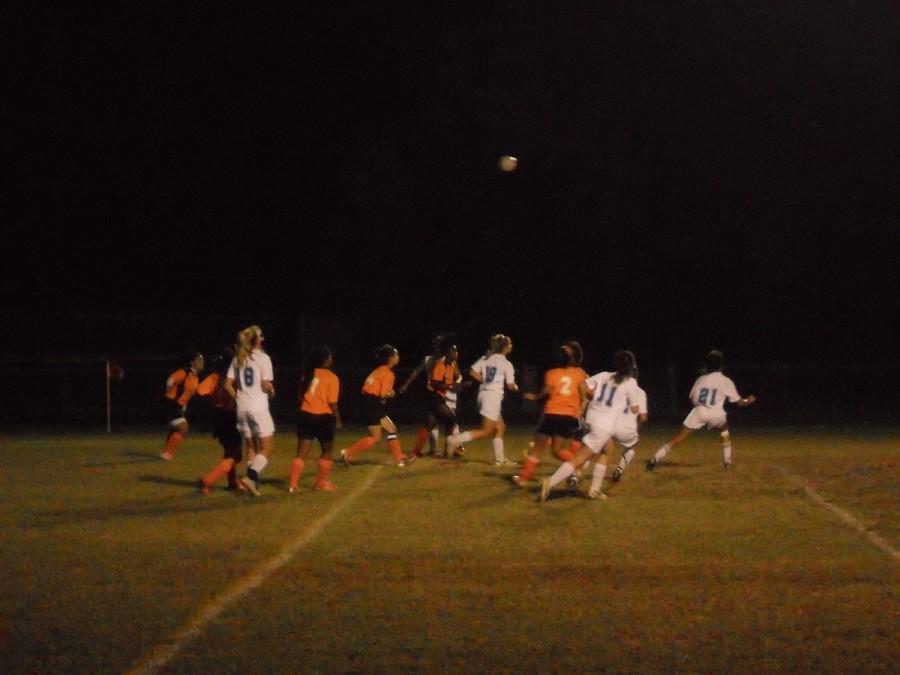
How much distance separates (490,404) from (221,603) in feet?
35.6

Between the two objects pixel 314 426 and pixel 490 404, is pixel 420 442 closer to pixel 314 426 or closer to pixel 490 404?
pixel 490 404

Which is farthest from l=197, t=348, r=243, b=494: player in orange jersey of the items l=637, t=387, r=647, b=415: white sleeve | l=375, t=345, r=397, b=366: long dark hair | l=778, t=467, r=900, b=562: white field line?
l=778, t=467, r=900, b=562: white field line

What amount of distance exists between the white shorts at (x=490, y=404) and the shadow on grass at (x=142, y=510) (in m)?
5.21

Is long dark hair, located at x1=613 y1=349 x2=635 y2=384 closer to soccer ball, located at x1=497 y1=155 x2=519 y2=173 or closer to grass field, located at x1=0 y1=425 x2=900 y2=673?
grass field, located at x1=0 y1=425 x2=900 y2=673

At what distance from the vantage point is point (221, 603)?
8.04m

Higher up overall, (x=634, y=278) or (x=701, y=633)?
(x=634, y=278)

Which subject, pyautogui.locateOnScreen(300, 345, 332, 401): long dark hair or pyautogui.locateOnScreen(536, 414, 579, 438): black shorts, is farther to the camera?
pyautogui.locateOnScreen(536, 414, 579, 438): black shorts

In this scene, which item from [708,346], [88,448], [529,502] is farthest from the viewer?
[708,346]

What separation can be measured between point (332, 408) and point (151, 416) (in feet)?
72.0

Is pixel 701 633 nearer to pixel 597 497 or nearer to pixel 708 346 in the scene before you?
pixel 597 497

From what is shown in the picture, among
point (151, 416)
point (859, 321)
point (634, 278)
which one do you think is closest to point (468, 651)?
point (151, 416)

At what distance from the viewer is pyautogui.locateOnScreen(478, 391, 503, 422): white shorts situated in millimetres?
18516

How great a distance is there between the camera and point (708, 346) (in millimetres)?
42094

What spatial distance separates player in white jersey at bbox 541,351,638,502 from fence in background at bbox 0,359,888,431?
18451 millimetres
